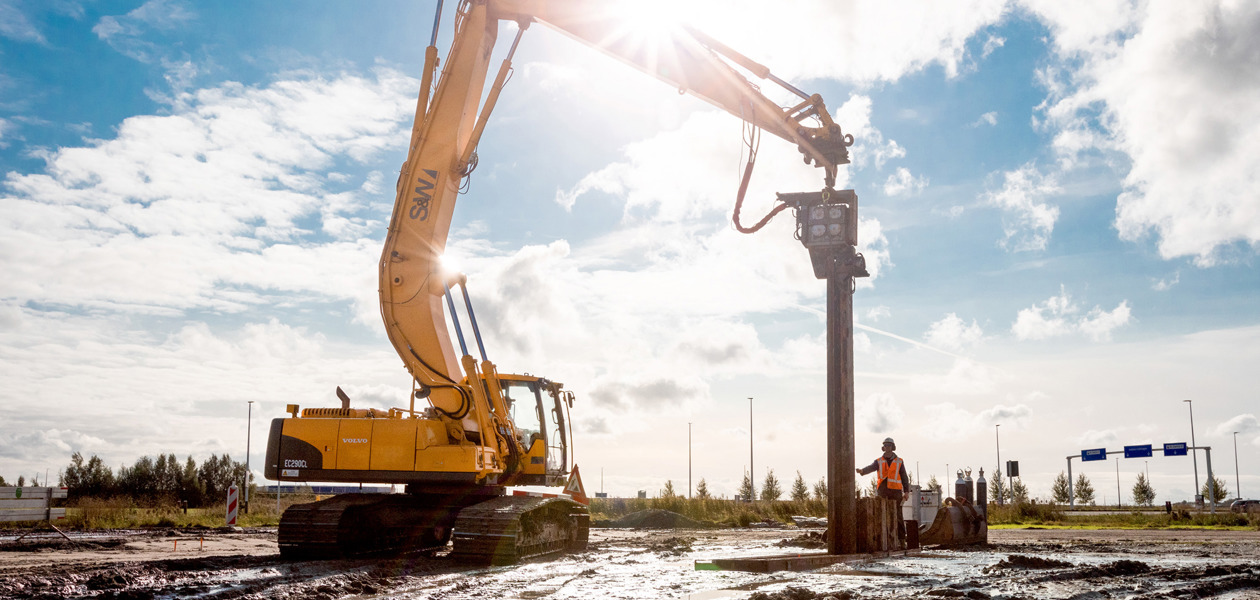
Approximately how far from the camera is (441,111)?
1430cm

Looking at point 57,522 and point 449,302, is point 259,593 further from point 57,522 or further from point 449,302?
point 57,522

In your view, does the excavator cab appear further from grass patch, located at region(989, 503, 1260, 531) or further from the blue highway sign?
the blue highway sign

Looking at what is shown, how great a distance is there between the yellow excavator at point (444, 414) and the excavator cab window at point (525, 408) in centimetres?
2

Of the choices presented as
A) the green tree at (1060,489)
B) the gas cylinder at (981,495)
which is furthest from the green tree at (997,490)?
the gas cylinder at (981,495)

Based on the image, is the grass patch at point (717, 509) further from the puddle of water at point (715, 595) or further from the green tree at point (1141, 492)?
the green tree at point (1141, 492)

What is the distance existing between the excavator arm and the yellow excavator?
2cm

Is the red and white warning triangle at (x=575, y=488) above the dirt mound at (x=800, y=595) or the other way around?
above

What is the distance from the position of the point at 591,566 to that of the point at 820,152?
304 inches

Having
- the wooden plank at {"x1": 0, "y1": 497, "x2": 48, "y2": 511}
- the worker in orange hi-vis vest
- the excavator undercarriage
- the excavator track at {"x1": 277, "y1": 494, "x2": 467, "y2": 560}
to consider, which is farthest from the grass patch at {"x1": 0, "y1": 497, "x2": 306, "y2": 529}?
the worker in orange hi-vis vest

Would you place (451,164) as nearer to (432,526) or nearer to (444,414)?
(444,414)

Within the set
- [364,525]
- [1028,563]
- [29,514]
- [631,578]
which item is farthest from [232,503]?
[1028,563]

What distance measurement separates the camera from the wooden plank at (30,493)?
25.6 metres

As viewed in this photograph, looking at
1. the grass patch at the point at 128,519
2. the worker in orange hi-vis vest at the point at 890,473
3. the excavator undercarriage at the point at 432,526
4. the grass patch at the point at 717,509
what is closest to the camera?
the excavator undercarriage at the point at 432,526

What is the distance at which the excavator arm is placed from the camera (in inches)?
542
